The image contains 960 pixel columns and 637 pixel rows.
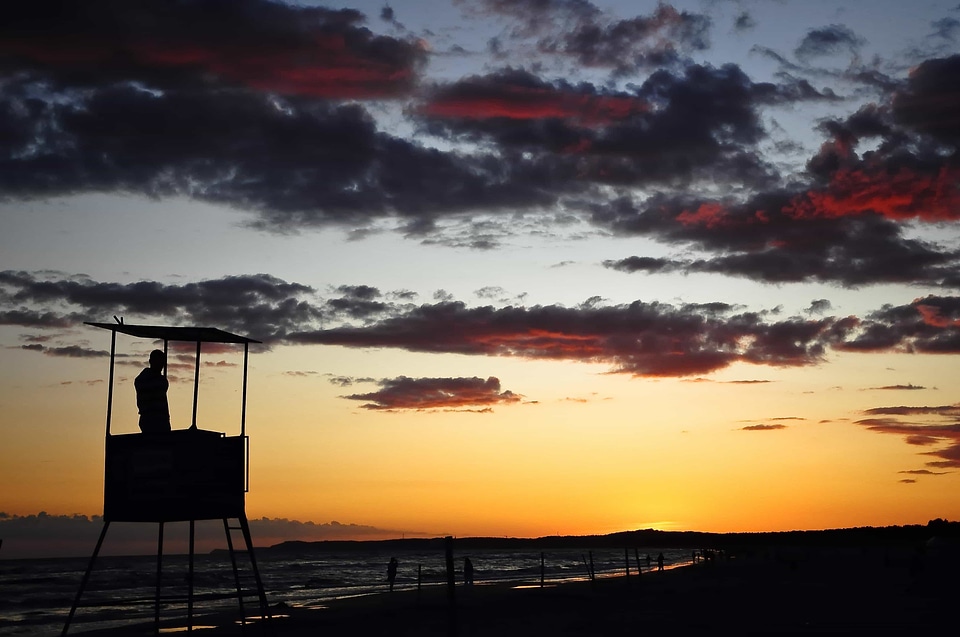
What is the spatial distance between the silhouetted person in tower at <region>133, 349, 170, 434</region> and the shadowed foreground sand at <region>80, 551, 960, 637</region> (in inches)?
208

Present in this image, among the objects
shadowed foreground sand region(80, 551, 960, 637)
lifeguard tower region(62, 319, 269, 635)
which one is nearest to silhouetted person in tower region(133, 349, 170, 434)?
lifeguard tower region(62, 319, 269, 635)

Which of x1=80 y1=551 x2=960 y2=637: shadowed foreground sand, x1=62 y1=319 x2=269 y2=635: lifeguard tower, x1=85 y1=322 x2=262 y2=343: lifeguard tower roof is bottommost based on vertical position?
x1=80 y1=551 x2=960 y2=637: shadowed foreground sand

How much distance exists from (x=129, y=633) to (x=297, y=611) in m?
12.8

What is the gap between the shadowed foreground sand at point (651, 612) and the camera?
98.1ft

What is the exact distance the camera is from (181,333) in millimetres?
20672

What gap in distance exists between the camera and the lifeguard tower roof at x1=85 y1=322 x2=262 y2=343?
20.2 m

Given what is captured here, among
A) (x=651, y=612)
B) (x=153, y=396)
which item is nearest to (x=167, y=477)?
(x=153, y=396)

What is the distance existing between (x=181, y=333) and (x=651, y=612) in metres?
23.3

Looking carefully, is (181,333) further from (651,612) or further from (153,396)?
(651,612)

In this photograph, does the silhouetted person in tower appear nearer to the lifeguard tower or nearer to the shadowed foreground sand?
the lifeguard tower

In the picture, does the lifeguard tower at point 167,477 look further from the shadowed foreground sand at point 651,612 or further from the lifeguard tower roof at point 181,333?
the shadowed foreground sand at point 651,612

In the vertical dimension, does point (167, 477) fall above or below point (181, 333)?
below

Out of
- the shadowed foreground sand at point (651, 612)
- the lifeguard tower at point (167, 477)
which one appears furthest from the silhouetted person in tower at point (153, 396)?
the shadowed foreground sand at point (651, 612)

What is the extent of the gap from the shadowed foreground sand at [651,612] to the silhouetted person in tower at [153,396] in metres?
5.27
